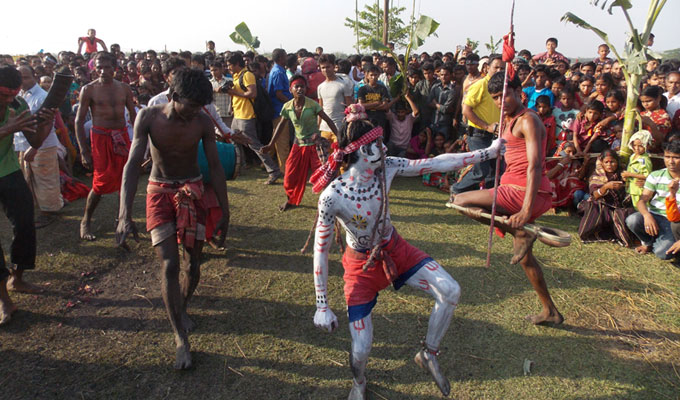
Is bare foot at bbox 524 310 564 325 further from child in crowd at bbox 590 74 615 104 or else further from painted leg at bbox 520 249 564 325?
child in crowd at bbox 590 74 615 104

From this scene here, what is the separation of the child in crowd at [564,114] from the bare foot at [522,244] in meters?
4.36

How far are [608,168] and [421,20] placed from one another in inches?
198

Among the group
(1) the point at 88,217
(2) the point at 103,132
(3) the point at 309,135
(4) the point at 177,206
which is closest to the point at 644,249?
(3) the point at 309,135

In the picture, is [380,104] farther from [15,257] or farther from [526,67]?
[15,257]

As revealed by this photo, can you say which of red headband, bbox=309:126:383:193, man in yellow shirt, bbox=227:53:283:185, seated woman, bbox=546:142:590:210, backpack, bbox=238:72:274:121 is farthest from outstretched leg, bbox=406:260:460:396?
backpack, bbox=238:72:274:121

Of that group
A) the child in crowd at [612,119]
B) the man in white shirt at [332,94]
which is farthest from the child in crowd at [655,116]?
the man in white shirt at [332,94]

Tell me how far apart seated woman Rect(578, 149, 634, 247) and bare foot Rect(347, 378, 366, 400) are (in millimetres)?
4160

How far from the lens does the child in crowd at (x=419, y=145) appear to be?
8.53 metres

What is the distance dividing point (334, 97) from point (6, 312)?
5149mm

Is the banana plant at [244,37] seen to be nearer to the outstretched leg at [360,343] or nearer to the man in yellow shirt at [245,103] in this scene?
the man in yellow shirt at [245,103]

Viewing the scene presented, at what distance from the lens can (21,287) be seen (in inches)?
168

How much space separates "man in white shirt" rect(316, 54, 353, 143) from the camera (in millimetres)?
7109

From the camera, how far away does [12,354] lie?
11.3 ft

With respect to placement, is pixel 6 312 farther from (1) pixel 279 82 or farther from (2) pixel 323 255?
(1) pixel 279 82
